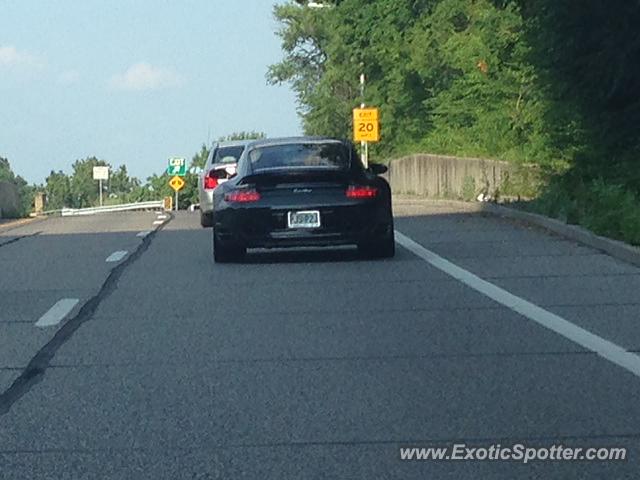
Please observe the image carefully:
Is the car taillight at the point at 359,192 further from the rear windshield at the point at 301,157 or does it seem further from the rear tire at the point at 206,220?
the rear tire at the point at 206,220

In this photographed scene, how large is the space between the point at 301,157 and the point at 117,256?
124 inches

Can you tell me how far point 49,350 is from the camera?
444 inches

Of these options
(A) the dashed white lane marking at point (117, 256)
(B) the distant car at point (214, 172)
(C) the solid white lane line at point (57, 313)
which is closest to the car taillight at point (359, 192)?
(A) the dashed white lane marking at point (117, 256)

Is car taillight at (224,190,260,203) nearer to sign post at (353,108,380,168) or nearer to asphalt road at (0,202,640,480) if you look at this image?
asphalt road at (0,202,640,480)

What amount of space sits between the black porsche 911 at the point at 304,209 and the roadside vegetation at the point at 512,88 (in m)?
3.00

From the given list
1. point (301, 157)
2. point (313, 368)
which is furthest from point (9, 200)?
point (313, 368)

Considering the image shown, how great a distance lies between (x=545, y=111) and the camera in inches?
1176

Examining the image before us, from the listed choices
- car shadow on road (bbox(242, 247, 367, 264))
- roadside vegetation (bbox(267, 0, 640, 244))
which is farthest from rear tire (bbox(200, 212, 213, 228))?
car shadow on road (bbox(242, 247, 367, 264))

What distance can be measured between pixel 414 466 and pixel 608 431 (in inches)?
48.6

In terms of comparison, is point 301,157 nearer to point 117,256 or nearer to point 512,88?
point 117,256

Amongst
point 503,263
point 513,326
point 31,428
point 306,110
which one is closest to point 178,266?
point 503,263

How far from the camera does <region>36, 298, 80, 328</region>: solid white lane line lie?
1302 centimetres

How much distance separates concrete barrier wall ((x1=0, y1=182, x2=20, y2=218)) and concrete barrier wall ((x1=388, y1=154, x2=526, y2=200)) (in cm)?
1159

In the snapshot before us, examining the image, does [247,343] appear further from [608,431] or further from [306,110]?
[306,110]
